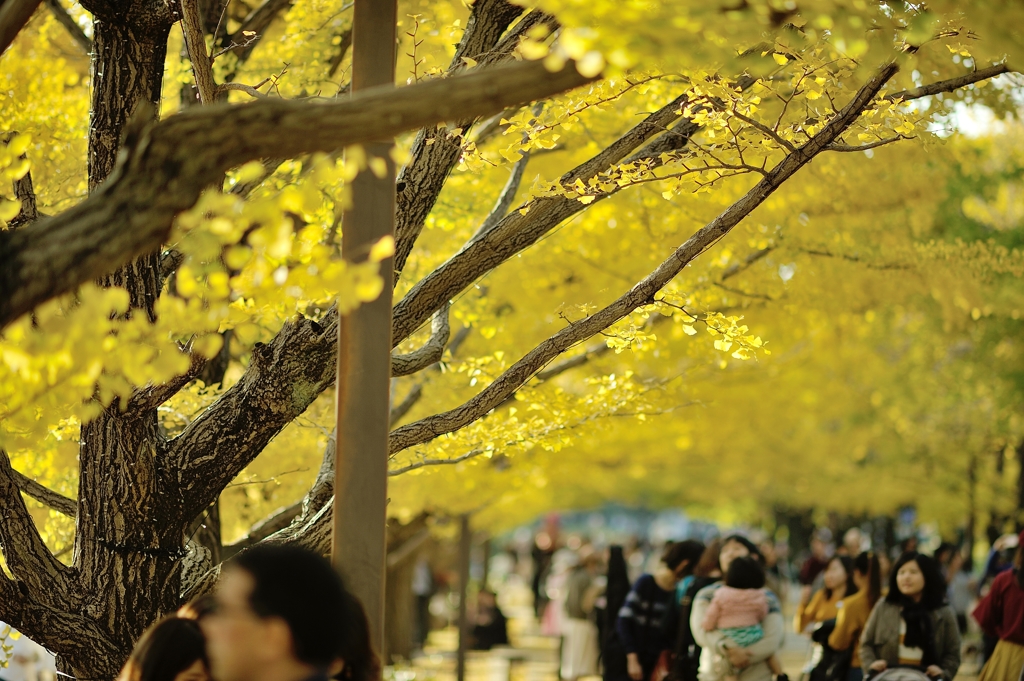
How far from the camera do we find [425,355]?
18.9 ft

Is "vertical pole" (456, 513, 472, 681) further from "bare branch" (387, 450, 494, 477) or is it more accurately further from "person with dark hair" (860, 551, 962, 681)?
"bare branch" (387, 450, 494, 477)

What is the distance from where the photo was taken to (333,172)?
3.01 meters

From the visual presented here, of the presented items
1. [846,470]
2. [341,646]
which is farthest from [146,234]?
[846,470]

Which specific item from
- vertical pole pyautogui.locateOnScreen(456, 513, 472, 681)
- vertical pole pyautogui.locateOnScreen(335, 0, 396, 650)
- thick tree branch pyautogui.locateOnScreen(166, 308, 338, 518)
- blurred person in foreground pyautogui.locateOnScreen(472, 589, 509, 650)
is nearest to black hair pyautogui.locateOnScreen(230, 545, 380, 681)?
vertical pole pyautogui.locateOnScreen(335, 0, 396, 650)

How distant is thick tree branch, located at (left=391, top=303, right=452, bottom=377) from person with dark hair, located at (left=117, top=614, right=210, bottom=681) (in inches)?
90.1

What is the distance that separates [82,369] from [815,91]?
3691 millimetres

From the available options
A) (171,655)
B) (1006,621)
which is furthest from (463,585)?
(171,655)

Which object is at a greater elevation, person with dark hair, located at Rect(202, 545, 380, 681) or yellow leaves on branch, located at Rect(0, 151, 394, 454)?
yellow leaves on branch, located at Rect(0, 151, 394, 454)

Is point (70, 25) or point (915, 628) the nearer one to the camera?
point (915, 628)

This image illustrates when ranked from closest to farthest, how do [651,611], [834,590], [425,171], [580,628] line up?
[425,171] < [651,611] < [834,590] < [580,628]

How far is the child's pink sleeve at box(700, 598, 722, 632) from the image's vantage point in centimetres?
736

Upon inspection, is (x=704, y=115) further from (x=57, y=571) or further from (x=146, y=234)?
(x=57, y=571)

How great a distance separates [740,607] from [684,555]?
143 cm

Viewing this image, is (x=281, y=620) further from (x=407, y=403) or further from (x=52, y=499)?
(x=407, y=403)
